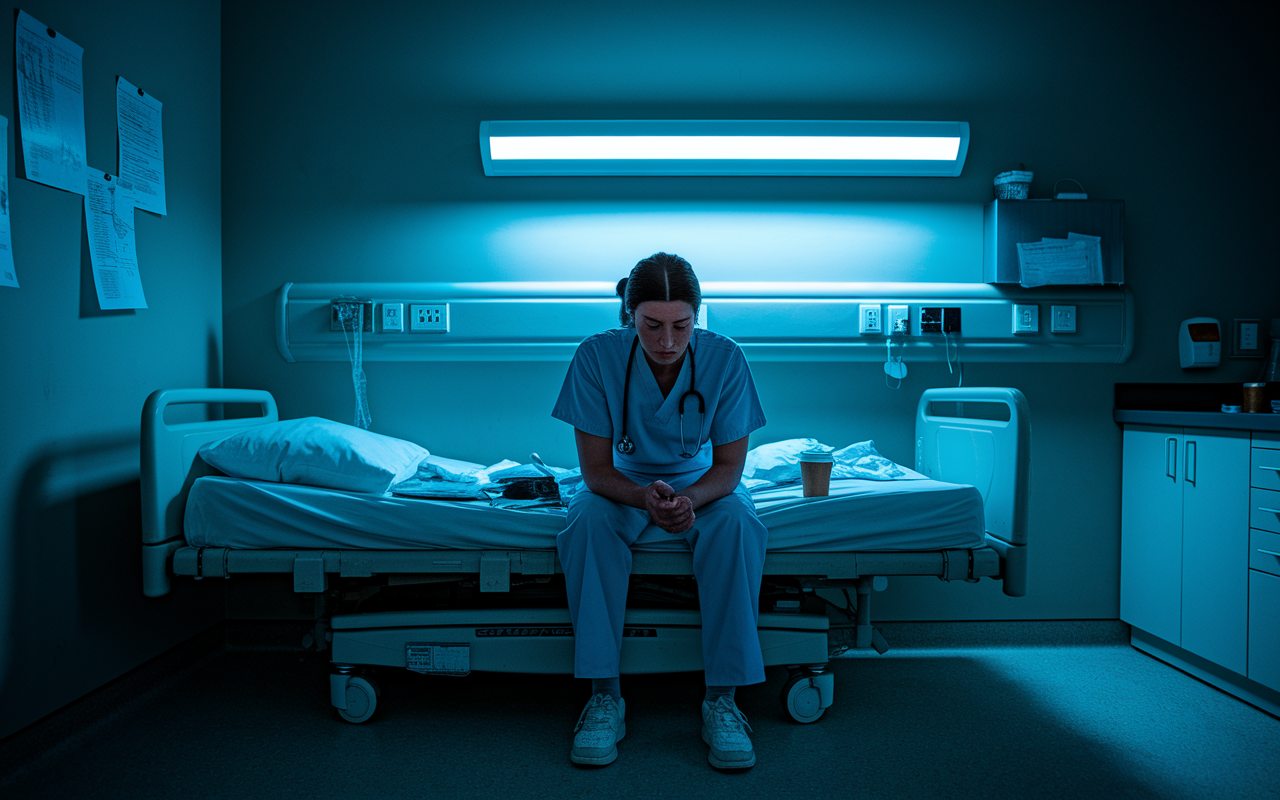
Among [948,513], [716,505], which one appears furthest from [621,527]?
[948,513]

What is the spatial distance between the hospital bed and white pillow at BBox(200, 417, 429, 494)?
5 cm

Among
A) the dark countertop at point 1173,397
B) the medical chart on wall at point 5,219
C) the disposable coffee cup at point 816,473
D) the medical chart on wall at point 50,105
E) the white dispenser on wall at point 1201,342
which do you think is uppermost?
the medical chart on wall at point 50,105

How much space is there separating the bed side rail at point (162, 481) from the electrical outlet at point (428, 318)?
81cm

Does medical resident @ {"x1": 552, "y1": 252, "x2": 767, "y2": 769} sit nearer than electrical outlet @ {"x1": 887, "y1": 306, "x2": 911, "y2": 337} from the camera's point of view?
Yes

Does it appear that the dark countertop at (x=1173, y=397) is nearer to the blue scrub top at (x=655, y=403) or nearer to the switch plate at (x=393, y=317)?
the blue scrub top at (x=655, y=403)

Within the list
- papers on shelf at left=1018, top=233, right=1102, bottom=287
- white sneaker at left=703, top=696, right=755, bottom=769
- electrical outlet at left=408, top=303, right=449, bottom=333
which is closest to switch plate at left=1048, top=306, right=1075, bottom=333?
papers on shelf at left=1018, top=233, right=1102, bottom=287

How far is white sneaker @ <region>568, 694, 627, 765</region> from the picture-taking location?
1.73 meters

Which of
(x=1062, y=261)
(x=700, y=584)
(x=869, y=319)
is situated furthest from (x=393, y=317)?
(x=1062, y=261)

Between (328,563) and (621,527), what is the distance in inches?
32.7

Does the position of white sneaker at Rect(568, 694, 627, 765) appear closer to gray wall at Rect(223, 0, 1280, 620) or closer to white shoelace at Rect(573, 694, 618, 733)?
white shoelace at Rect(573, 694, 618, 733)

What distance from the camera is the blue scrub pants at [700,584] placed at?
179 centimetres

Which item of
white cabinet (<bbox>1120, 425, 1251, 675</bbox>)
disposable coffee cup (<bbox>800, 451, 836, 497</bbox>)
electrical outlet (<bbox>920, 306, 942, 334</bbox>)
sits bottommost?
white cabinet (<bbox>1120, 425, 1251, 675</bbox>)

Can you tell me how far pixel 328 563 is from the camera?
191cm

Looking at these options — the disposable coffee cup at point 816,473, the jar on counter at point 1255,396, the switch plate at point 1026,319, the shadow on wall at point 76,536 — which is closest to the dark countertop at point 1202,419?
the jar on counter at point 1255,396
